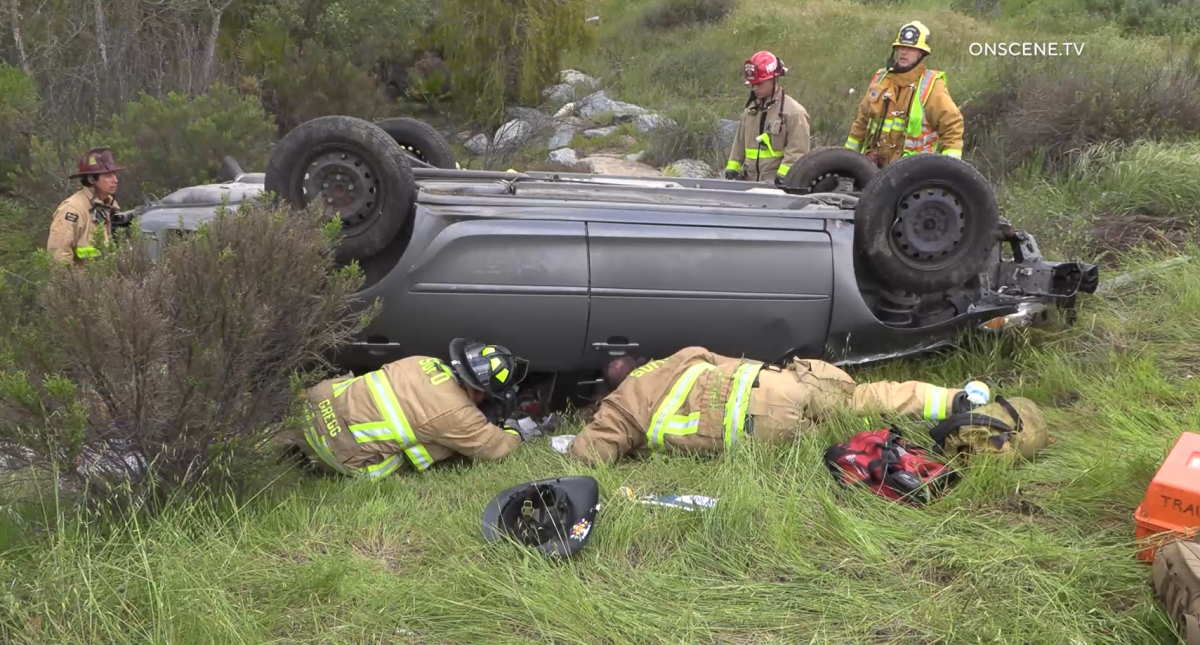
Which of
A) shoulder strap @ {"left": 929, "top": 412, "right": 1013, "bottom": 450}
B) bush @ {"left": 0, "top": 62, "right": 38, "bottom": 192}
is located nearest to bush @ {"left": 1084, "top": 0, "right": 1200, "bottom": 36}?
shoulder strap @ {"left": 929, "top": 412, "right": 1013, "bottom": 450}

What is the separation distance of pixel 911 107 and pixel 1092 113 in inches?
120

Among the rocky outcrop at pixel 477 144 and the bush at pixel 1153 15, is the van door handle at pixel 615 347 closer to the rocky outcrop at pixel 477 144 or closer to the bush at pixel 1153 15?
the rocky outcrop at pixel 477 144

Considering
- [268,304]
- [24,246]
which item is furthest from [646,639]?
[24,246]

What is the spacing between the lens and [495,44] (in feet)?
48.7

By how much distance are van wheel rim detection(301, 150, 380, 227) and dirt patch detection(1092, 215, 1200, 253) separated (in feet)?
15.9

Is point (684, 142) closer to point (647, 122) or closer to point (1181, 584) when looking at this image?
point (647, 122)

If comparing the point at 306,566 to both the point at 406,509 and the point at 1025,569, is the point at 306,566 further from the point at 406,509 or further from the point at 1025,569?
the point at 1025,569

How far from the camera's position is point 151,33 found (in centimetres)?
1043

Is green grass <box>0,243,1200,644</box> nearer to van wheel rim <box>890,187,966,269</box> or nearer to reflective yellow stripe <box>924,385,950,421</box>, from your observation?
reflective yellow stripe <box>924,385,950,421</box>

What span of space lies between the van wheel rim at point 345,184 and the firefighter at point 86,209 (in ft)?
6.43

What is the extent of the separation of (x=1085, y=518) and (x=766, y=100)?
4.22 m

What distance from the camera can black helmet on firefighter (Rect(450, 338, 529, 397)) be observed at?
3855mm

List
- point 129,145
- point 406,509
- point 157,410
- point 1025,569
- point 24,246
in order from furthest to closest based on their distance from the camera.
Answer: point 129,145 < point 24,246 < point 406,509 < point 157,410 < point 1025,569

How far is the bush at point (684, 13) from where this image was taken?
21.5 meters
